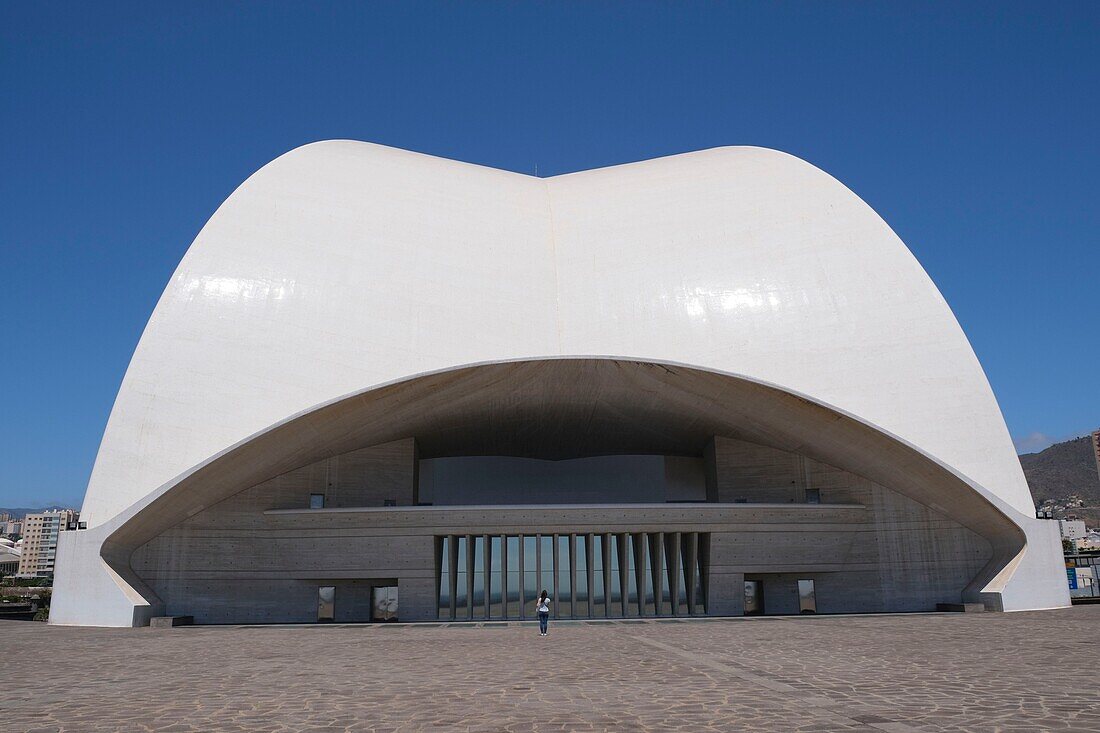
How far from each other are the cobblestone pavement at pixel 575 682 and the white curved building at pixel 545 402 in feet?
23.2

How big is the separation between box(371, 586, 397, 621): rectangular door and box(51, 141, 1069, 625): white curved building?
0.22ft

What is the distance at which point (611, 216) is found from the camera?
25609mm

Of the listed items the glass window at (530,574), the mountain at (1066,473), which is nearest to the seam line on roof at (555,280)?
the glass window at (530,574)

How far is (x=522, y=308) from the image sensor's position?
908 inches

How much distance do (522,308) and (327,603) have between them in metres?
11.6

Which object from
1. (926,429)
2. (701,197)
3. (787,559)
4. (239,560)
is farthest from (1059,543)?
(239,560)

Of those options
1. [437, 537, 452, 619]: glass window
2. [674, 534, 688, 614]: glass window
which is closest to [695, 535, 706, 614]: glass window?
[674, 534, 688, 614]: glass window

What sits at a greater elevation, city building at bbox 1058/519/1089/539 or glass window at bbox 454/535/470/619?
city building at bbox 1058/519/1089/539

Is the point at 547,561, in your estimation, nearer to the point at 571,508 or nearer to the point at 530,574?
the point at 530,574

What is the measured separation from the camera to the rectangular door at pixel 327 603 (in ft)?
86.6

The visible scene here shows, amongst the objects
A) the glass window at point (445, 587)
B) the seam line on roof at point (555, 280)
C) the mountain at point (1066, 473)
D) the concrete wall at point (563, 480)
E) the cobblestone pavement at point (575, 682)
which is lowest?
the cobblestone pavement at point (575, 682)

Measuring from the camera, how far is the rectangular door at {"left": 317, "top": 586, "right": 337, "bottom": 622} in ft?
86.6

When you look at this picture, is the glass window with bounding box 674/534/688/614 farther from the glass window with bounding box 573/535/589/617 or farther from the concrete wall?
the concrete wall

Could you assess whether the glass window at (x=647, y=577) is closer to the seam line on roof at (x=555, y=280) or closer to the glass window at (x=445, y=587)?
the glass window at (x=445, y=587)
